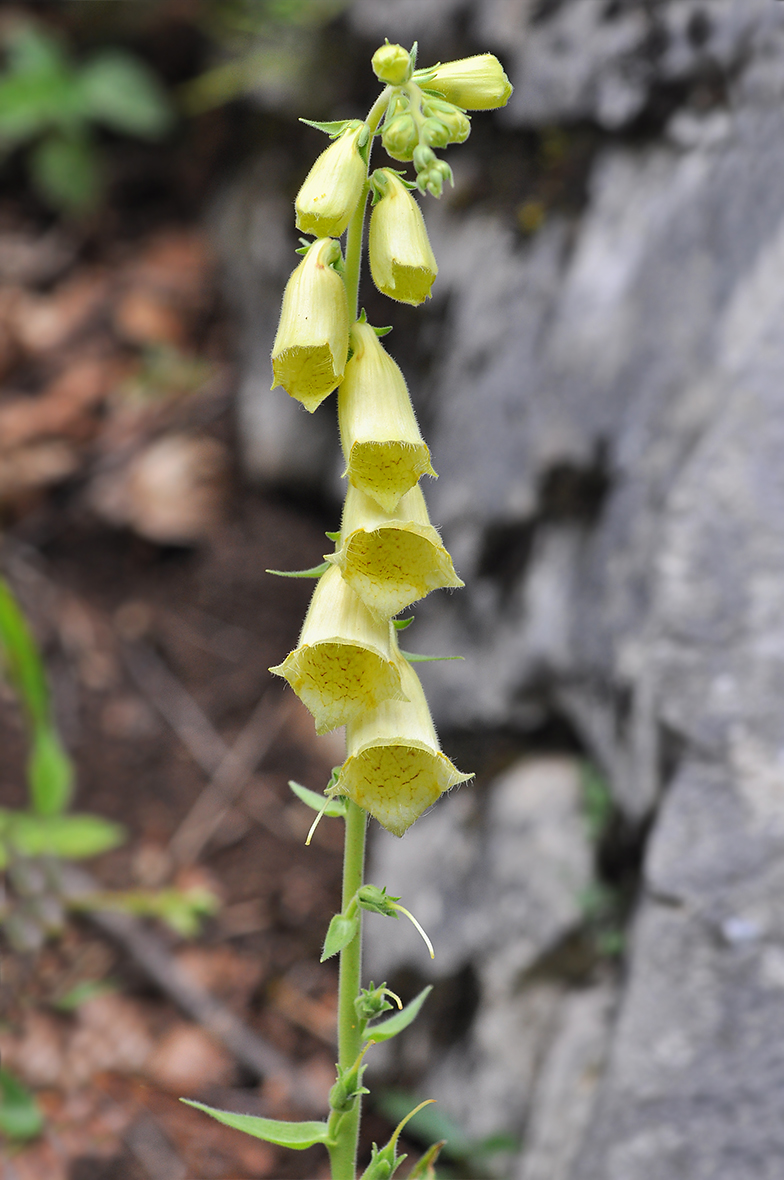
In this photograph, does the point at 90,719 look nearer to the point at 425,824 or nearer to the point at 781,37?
the point at 425,824

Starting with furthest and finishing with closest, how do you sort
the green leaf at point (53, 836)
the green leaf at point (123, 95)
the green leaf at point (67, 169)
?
the green leaf at point (67, 169)
the green leaf at point (123, 95)
the green leaf at point (53, 836)

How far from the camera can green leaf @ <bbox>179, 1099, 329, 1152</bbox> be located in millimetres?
1193

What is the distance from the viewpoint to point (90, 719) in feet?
10.7

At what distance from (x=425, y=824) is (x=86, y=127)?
3355mm

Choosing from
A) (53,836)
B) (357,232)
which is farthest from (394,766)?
(53,836)

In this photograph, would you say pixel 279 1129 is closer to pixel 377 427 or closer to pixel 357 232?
pixel 377 427

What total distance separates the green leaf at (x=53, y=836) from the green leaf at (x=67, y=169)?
2.87 meters

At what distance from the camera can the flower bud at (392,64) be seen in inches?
43.4

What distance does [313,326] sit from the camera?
116 centimetres

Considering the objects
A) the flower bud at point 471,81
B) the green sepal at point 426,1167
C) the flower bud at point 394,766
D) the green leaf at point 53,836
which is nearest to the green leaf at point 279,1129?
the green sepal at point 426,1167

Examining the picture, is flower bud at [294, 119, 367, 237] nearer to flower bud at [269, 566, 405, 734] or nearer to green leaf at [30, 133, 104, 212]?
flower bud at [269, 566, 405, 734]

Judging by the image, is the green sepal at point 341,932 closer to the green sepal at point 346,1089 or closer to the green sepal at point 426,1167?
the green sepal at point 346,1089

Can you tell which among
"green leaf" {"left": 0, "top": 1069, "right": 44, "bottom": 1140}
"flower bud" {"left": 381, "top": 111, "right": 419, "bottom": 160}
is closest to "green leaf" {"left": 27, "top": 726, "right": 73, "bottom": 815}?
"green leaf" {"left": 0, "top": 1069, "right": 44, "bottom": 1140}

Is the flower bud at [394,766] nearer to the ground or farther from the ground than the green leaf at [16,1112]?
farther from the ground
